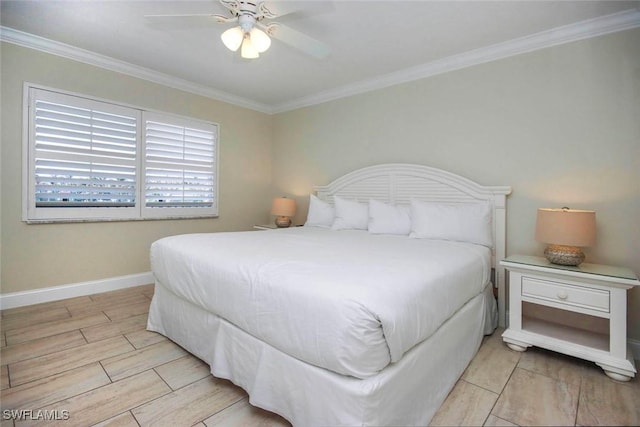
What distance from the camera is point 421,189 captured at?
3139 mm

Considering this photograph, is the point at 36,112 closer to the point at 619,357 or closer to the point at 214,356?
the point at 214,356

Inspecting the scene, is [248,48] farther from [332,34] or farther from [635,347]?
[635,347]

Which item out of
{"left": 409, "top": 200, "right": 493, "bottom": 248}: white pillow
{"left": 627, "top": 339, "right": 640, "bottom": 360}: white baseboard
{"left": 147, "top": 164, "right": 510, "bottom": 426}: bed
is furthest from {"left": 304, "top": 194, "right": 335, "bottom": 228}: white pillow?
{"left": 627, "top": 339, "right": 640, "bottom": 360}: white baseboard

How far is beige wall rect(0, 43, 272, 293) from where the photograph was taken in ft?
8.95

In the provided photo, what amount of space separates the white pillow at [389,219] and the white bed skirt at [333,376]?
101cm

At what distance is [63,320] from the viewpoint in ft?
8.36

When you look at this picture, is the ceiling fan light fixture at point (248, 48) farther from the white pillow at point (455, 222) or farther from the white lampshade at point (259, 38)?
the white pillow at point (455, 222)

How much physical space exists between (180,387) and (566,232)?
2.56 metres

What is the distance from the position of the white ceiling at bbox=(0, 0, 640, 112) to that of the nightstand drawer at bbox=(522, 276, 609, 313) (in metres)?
1.92

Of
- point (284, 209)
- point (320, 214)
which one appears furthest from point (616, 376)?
point (284, 209)

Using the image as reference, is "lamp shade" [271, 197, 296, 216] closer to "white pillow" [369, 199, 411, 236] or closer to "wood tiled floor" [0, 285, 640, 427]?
"white pillow" [369, 199, 411, 236]

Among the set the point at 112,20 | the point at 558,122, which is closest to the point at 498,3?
the point at 558,122

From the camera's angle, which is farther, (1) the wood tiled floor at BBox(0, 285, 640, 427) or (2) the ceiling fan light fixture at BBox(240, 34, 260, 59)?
(2) the ceiling fan light fixture at BBox(240, 34, 260, 59)

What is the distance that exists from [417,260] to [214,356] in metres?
1.27
